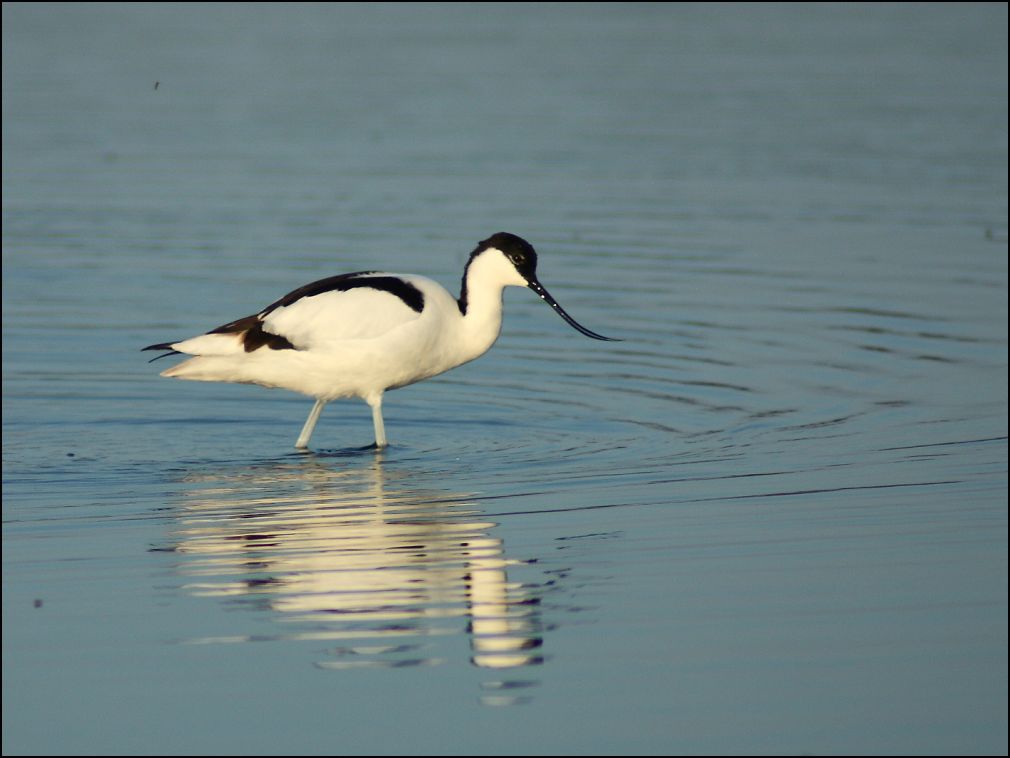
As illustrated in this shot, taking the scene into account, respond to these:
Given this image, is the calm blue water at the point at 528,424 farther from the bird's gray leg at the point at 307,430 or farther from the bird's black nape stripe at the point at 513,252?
the bird's black nape stripe at the point at 513,252

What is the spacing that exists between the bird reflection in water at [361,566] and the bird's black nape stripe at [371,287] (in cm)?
112

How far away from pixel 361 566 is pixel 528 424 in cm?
342

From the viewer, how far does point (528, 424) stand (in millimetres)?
10898

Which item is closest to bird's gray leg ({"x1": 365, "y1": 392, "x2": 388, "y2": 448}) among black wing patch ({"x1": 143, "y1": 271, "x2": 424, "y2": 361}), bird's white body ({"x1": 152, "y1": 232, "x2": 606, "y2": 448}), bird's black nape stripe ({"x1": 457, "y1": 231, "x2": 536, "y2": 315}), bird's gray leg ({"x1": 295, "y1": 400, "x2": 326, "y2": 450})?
bird's white body ({"x1": 152, "y1": 232, "x2": 606, "y2": 448})

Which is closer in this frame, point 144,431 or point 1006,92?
point 144,431

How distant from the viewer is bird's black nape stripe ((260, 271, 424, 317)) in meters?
10.4

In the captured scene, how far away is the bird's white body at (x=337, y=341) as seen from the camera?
33.9 feet

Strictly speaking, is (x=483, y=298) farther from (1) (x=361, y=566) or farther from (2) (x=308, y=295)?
(1) (x=361, y=566)

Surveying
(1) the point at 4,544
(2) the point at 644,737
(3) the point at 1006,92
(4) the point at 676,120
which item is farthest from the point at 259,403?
(3) the point at 1006,92

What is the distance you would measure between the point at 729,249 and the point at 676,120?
6.52 m

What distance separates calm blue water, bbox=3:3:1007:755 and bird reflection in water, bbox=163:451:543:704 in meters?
0.03

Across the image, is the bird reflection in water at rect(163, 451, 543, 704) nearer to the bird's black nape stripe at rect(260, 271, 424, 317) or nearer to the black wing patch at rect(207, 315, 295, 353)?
the black wing patch at rect(207, 315, 295, 353)

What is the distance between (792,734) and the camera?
580 centimetres

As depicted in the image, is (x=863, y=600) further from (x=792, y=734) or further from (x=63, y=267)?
(x=63, y=267)
